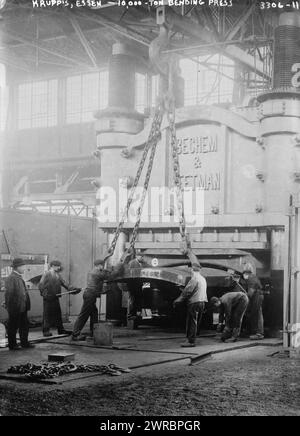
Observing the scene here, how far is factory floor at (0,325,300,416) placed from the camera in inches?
243

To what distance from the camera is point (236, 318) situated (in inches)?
436

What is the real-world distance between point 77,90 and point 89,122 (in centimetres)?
138

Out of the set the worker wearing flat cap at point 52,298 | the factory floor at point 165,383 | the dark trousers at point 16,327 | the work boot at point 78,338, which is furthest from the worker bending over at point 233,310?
the dark trousers at point 16,327

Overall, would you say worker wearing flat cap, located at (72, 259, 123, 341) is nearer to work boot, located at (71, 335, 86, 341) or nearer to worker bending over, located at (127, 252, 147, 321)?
work boot, located at (71, 335, 86, 341)

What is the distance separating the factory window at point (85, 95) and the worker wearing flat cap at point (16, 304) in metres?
14.1

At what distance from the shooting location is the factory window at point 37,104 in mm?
24750

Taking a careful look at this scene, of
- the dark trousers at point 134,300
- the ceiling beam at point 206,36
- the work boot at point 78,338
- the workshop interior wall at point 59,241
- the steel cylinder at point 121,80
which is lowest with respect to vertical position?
the work boot at point 78,338

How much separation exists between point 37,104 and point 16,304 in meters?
16.7

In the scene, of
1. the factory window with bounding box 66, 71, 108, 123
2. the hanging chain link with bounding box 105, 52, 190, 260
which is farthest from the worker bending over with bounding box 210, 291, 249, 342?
the factory window with bounding box 66, 71, 108, 123

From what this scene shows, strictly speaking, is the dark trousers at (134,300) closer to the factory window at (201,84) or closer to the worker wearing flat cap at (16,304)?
the worker wearing flat cap at (16,304)

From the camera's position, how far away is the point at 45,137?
24.7m

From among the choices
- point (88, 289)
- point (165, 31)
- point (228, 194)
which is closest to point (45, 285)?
point (88, 289)
